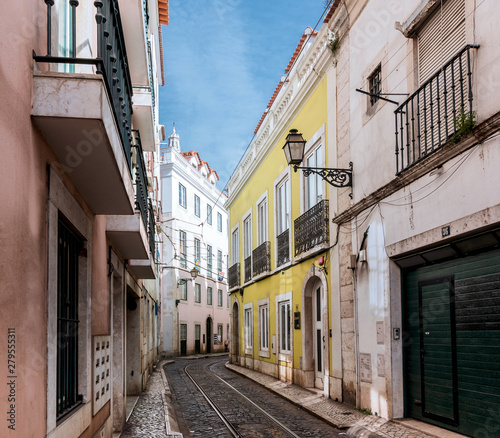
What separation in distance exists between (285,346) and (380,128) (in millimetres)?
8859

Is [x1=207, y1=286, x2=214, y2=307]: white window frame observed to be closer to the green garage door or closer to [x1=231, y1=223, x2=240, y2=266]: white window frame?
[x1=231, y1=223, x2=240, y2=266]: white window frame

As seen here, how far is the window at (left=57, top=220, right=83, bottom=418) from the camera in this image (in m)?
5.16

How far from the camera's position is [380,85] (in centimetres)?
1045

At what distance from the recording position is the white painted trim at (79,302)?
425cm

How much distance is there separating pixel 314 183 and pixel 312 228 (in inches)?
45.4

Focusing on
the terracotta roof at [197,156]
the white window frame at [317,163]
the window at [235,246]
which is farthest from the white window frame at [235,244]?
the terracotta roof at [197,156]

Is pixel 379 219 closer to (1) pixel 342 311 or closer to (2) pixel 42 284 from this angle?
(1) pixel 342 311

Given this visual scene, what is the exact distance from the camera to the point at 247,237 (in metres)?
23.8

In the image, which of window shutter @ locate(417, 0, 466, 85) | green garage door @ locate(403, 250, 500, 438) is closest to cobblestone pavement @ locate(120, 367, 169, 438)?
green garage door @ locate(403, 250, 500, 438)

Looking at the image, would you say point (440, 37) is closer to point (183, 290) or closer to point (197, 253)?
point (183, 290)

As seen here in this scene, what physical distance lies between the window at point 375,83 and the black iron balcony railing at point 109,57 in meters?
5.14

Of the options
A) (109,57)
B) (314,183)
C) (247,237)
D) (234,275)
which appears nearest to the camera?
(109,57)

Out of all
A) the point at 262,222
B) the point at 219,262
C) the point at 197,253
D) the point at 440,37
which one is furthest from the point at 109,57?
the point at 219,262

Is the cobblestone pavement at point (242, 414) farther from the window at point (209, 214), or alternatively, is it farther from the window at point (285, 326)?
the window at point (209, 214)
